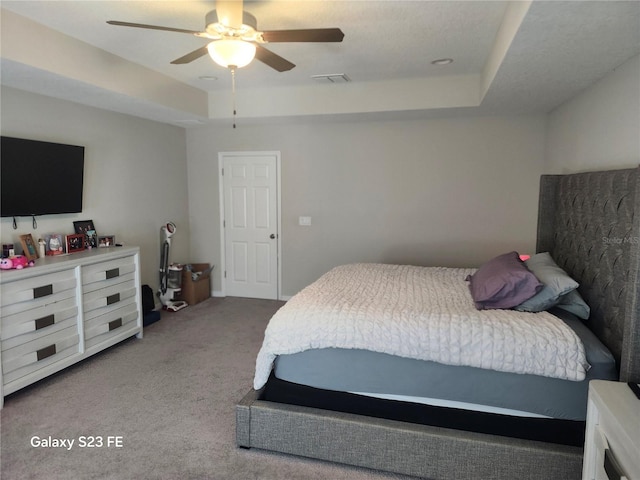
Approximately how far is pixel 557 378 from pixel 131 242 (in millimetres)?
4329

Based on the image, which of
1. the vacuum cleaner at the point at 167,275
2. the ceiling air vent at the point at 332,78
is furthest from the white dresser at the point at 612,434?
the vacuum cleaner at the point at 167,275

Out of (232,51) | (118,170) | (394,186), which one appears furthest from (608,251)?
(118,170)

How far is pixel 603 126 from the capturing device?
301cm

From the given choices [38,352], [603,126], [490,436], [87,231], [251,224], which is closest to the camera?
[490,436]

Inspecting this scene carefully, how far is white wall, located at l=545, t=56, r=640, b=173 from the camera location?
2.56m

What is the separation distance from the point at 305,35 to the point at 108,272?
9.06 ft

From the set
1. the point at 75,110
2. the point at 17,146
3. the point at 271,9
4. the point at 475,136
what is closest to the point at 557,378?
the point at 271,9

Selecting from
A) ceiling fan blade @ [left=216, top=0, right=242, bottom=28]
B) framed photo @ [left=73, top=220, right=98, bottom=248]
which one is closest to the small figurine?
framed photo @ [left=73, top=220, right=98, bottom=248]

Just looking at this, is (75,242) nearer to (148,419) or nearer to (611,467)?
(148,419)

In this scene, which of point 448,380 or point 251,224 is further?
point 251,224

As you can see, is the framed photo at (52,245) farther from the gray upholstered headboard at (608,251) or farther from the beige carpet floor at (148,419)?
the gray upholstered headboard at (608,251)

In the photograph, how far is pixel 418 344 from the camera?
221cm

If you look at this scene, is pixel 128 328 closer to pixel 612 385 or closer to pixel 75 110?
pixel 75 110

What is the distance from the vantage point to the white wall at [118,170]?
3.54m
